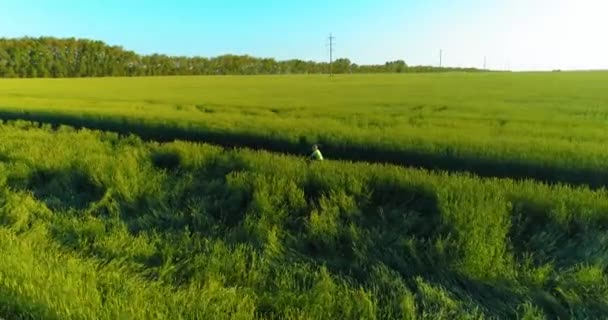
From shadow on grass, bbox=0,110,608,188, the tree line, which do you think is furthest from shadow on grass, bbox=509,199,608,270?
the tree line

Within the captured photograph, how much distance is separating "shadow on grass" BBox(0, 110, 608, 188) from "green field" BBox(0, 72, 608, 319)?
0.04 metres

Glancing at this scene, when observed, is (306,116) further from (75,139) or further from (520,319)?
(520,319)

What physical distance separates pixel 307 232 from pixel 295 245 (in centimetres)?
38

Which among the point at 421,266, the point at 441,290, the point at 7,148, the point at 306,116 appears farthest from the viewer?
the point at 306,116

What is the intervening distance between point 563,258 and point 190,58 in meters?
110

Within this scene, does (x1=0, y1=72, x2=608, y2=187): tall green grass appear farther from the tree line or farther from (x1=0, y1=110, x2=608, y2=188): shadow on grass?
the tree line

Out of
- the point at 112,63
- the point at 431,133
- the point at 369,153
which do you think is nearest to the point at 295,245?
the point at 369,153

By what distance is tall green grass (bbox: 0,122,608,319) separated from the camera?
405 cm

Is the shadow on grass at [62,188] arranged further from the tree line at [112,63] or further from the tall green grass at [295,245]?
the tree line at [112,63]

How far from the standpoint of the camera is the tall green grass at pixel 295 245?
4055mm

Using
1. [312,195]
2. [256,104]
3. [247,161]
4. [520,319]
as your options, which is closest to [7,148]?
[247,161]

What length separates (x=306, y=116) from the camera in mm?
18719

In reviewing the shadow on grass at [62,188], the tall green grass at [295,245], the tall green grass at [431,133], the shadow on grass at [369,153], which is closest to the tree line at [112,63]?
the tall green grass at [431,133]

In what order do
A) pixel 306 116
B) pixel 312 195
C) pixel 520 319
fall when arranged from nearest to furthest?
pixel 520 319, pixel 312 195, pixel 306 116
